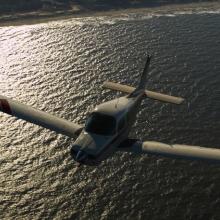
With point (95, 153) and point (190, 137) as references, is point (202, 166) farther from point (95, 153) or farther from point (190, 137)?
point (95, 153)

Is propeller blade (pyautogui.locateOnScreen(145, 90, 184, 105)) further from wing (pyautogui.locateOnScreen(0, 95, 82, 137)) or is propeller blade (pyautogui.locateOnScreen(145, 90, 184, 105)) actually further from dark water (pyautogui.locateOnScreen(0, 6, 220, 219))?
wing (pyautogui.locateOnScreen(0, 95, 82, 137))

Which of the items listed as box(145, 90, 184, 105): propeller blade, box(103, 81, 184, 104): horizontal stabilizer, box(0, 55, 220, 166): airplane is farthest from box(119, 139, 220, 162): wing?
box(103, 81, 184, 104): horizontal stabilizer

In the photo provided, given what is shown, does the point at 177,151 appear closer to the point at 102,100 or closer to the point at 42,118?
the point at 42,118

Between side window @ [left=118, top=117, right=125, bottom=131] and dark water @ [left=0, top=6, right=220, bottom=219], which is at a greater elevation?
side window @ [left=118, top=117, right=125, bottom=131]

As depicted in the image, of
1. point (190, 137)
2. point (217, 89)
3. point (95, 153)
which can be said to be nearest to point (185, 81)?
point (217, 89)

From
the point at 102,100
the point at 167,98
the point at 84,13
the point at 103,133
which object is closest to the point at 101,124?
the point at 103,133

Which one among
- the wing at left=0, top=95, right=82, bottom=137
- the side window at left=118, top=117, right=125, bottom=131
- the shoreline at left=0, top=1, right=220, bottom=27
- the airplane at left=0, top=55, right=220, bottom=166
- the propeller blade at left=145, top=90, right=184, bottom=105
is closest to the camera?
the airplane at left=0, top=55, right=220, bottom=166

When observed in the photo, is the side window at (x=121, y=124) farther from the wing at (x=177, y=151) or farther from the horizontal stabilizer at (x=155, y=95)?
the horizontal stabilizer at (x=155, y=95)

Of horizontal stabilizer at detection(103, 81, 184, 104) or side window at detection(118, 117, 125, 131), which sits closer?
side window at detection(118, 117, 125, 131)

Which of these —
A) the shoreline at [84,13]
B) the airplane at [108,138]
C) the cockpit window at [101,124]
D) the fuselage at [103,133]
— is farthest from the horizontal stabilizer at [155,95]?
the shoreline at [84,13]
